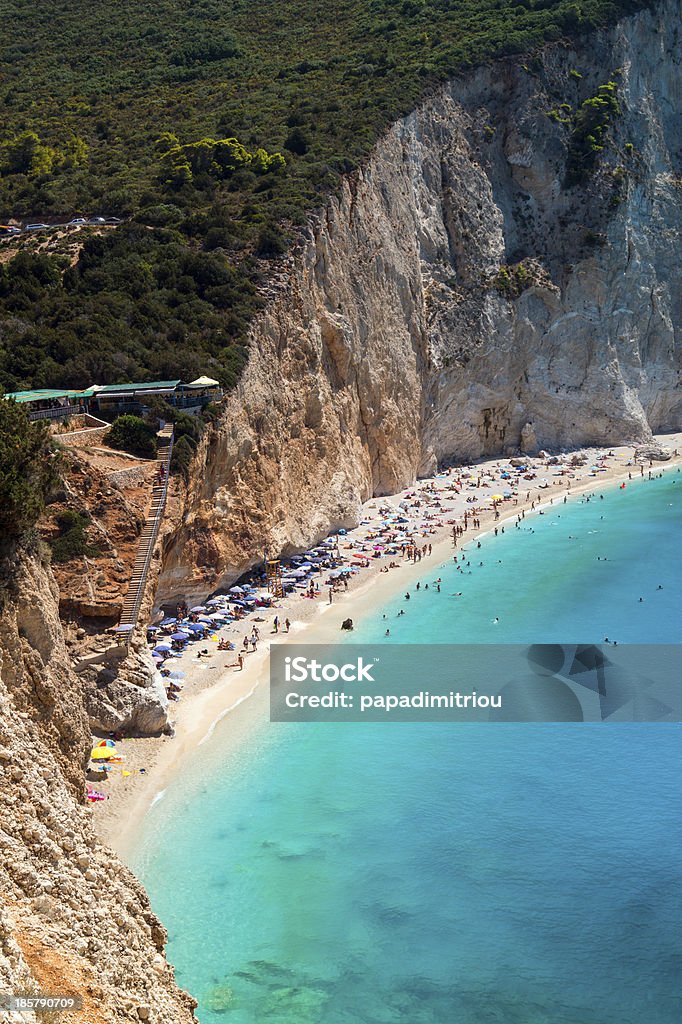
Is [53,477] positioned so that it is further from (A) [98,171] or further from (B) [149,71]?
(B) [149,71]

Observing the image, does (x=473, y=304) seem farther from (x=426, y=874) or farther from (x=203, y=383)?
(x=426, y=874)

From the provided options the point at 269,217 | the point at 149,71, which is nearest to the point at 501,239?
the point at 269,217

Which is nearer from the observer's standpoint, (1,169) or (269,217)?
(269,217)

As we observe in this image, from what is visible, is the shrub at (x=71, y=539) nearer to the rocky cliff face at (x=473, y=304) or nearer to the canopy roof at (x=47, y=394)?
the canopy roof at (x=47, y=394)

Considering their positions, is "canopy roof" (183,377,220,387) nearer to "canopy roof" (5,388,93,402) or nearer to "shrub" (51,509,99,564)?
"canopy roof" (5,388,93,402)

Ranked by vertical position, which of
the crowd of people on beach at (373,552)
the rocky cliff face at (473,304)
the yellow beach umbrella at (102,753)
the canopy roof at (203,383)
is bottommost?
the yellow beach umbrella at (102,753)

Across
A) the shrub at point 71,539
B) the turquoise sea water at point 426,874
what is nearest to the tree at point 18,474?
the shrub at point 71,539

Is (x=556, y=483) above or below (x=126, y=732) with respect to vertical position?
above
